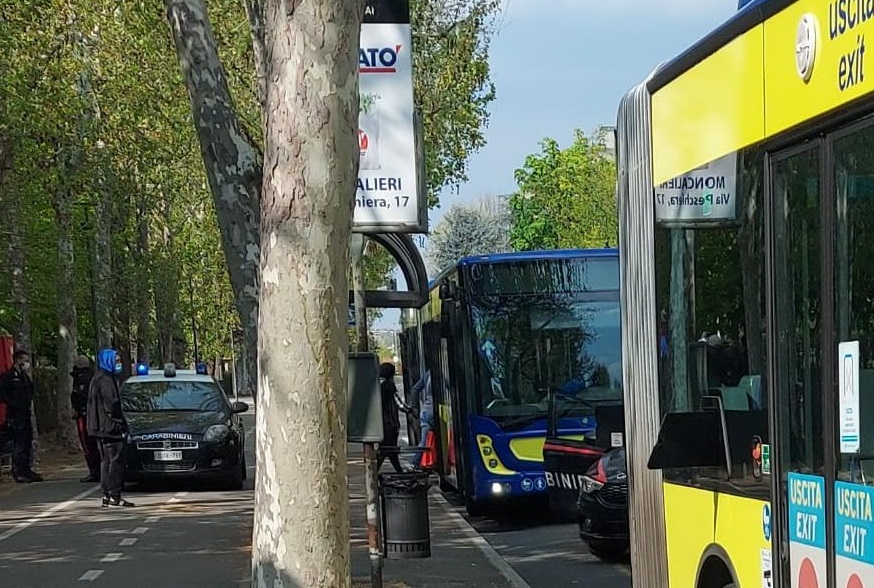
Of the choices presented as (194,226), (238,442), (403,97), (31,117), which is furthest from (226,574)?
(194,226)

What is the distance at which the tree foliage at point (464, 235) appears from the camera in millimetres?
90000

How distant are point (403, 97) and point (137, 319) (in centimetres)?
3538

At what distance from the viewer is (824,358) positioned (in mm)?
5578

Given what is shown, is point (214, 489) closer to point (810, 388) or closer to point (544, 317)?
point (544, 317)

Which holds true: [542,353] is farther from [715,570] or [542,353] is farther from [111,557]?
[715,570]

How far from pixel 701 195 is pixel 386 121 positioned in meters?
3.71

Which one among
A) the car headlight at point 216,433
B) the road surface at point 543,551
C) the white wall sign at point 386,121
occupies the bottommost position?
the road surface at point 543,551

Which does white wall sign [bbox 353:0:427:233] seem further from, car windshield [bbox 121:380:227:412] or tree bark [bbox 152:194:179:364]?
tree bark [bbox 152:194:179:364]

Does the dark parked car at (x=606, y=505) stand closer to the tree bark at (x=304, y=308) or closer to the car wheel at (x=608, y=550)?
the car wheel at (x=608, y=550)

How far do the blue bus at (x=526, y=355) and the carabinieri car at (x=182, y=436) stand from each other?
5159 mm

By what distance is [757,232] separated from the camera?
6281mm

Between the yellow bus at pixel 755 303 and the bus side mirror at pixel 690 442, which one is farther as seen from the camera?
the bus side mirror at pixel 690 442

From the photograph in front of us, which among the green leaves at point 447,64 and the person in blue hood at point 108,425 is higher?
the green leaves at point 447,64

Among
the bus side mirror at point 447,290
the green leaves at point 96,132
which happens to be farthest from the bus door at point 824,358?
the green leaves at point 96,132
